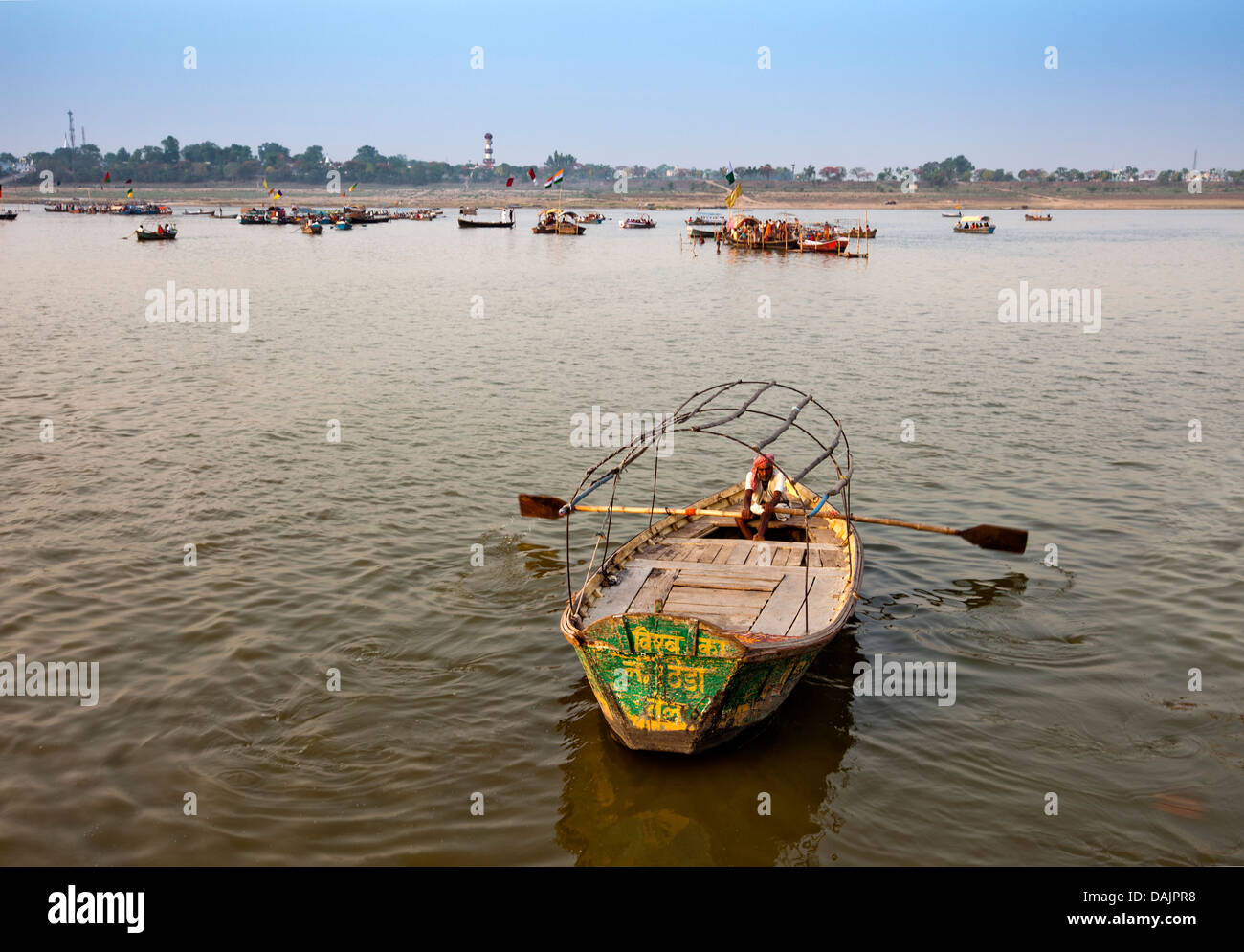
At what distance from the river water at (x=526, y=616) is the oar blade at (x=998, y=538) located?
1.28 ft

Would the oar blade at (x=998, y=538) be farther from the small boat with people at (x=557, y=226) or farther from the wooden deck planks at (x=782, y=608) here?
the small boat with people at (x=557, y=226)

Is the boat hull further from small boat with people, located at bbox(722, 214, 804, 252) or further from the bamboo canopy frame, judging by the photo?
the bamboo canopy frame

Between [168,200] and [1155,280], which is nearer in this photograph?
[1155,280]

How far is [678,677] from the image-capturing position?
25.3ft

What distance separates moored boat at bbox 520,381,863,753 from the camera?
7.68 meters

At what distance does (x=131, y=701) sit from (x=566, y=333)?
2393cm

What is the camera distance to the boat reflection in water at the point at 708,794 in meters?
7.30

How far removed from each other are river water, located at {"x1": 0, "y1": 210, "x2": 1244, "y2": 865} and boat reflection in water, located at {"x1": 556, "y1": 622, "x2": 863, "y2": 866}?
3 centimetres

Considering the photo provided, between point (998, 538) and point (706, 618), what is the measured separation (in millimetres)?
5460

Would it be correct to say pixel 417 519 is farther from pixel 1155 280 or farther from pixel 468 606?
pixel 1155 280

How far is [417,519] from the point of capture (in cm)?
1416

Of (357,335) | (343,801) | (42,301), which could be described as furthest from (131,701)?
(42,301)

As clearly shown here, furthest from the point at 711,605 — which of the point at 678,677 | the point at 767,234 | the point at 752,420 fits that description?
the point at 767,234

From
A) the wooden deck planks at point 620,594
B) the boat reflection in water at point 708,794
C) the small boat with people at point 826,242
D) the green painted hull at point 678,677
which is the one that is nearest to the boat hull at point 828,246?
the small boat with people at point 826,242
